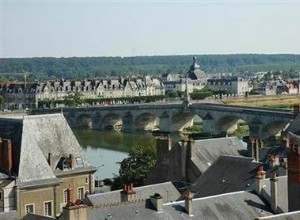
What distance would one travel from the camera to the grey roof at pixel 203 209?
17.2m

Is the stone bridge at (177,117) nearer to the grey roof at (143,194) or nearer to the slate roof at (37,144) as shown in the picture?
the slate roof at (37,144)

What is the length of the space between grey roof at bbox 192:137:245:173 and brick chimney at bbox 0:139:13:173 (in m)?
6.72

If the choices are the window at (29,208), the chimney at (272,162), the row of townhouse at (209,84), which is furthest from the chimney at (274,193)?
the row of townhouse at (209,84)

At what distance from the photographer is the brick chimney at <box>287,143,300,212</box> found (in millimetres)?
17534

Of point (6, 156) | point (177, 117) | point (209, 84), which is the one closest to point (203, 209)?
point (6, 156)

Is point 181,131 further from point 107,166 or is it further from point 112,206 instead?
point 112,206

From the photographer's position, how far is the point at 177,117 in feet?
281

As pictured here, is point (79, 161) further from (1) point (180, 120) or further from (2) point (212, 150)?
(1) point (180, 120)

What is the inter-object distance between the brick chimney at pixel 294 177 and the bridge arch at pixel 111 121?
239ft

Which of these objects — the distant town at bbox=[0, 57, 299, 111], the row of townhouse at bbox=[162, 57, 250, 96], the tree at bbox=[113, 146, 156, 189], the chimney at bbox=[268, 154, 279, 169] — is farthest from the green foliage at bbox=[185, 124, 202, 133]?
the chimney at bbox=[268, 154, 279, 169]

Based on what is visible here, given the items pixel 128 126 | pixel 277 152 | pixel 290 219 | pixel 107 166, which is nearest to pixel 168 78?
pixel 128 126

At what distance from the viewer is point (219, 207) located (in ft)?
61.4

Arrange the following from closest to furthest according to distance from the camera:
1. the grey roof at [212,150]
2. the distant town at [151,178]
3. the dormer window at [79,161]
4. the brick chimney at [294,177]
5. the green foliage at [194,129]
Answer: the brick chimney at [294,177]
the distant town at [151,178]
the dormer window at [79,161]
the grey roof at [212,150]
the green foliage at [194,129]

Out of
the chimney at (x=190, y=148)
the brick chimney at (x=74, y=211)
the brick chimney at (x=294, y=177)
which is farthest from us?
the chimney at (x=190, y=148)
